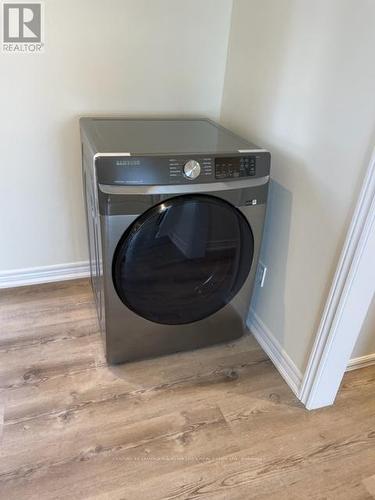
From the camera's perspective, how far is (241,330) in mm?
1739

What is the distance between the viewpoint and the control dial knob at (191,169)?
121 cm

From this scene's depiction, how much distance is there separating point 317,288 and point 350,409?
0.55m

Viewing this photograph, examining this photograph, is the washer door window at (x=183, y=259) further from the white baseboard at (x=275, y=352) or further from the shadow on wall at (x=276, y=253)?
the white baseboard at (x=275, y=352)

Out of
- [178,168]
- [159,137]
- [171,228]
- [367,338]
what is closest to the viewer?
[178,168]

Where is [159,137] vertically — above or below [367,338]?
above

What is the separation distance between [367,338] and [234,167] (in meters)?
0.91

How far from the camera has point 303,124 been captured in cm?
132

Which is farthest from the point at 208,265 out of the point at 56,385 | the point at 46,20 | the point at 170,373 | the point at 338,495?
the point at 46,20

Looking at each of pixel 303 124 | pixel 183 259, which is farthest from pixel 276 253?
pixel 303 124

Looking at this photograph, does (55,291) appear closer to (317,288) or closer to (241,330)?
(241,330)
